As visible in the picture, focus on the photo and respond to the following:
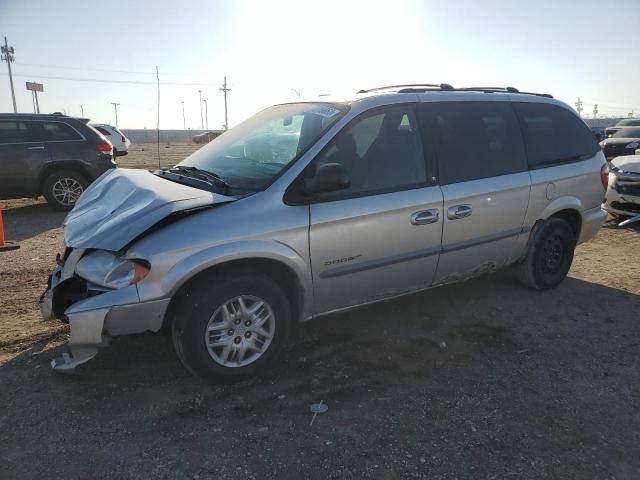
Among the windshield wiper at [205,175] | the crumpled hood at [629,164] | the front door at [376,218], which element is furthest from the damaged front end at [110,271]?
the crumpled hood at [629,164]

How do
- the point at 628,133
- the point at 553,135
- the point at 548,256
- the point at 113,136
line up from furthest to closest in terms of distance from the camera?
1. the point at 113,136
2. the point at 628,133
3. the point at 548,256
4. the point at 553,135

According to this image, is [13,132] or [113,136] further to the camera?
[113,136]

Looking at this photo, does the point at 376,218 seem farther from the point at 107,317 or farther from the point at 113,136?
the point at 113,136

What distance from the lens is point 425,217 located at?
3.47m

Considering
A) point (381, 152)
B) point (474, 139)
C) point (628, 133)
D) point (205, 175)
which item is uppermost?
point (628, 133)

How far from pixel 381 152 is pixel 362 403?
1733mm

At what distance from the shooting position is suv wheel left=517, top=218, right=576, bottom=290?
4484 mm

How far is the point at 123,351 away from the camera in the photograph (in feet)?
11.2

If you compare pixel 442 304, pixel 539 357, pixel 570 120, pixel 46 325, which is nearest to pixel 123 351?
pixel 46 325

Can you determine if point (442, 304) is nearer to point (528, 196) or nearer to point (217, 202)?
point (528, 196)

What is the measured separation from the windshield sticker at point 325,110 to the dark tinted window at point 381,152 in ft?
0.60

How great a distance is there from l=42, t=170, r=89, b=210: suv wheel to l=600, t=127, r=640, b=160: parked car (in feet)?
45.7

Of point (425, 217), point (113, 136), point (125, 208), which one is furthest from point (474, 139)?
point (113, 136)

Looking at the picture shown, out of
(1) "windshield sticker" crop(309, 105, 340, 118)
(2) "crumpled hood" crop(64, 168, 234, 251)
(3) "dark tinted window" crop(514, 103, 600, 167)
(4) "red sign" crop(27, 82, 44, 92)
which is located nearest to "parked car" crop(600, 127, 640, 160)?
(3) "dark tinted window" crop(514, 103, 600, 167)
